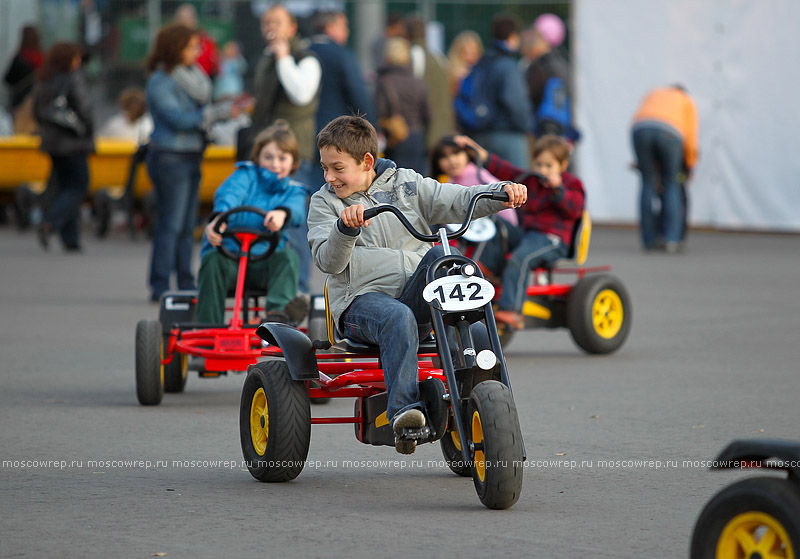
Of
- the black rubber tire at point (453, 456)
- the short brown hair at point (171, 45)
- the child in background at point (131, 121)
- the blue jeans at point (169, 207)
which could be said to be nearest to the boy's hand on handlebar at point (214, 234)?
the black rubber tire at point (453, 456)

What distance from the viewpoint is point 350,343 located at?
5.25m

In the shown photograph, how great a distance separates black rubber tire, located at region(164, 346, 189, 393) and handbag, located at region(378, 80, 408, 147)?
7047 millimetres

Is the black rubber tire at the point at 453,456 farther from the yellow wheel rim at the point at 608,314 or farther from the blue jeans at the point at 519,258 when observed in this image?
the yellow wheel rim at the point at 608,314

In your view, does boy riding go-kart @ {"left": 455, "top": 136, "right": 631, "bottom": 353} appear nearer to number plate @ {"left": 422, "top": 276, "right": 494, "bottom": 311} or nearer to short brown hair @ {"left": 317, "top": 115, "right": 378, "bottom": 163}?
short brown hair @ {"left": 317, "top": 115, "right": 378, "bottom": 163}

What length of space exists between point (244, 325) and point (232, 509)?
2.22m

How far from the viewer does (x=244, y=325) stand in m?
6.98

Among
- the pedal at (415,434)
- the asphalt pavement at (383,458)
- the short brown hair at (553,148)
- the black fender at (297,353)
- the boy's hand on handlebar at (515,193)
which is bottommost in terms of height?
the asphalt pavement at (383,458)

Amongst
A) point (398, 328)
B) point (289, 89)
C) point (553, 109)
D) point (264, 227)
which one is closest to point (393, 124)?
point (553, 109)

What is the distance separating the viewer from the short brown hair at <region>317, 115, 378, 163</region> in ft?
17.1

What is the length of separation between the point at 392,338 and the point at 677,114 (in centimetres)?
1106

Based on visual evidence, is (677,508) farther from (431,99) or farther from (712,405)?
(431,99)

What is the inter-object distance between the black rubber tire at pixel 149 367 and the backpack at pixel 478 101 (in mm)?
7595

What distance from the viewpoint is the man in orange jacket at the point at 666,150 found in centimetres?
1543

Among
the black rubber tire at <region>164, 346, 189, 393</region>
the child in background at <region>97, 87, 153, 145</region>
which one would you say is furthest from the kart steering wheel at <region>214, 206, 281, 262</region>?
the child in background at <region>97, 87, 153, 145</region>
